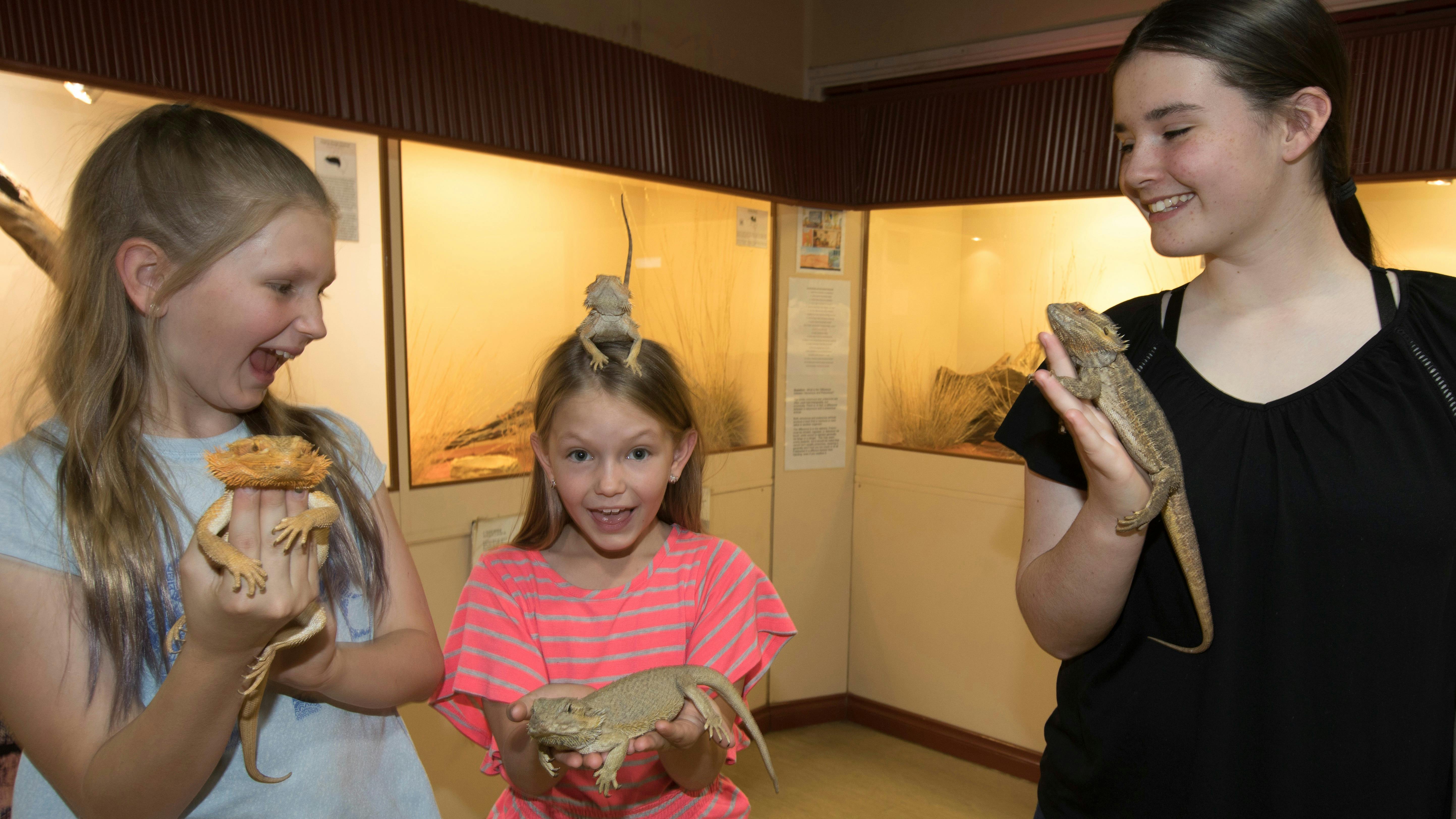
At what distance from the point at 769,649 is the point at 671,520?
1.27 ft

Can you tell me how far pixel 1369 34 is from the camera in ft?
10.8

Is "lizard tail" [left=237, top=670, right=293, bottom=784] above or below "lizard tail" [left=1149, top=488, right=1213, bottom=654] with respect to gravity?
below

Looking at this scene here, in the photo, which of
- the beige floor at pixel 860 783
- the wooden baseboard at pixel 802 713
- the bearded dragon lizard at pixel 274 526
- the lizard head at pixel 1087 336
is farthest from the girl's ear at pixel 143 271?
the wooden baseboard at pixel 802 713

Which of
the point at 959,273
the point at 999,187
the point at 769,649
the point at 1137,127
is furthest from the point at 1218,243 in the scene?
the point at 959,273

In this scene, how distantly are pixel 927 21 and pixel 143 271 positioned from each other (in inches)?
161

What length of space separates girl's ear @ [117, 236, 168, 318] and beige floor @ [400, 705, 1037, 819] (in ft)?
8.96

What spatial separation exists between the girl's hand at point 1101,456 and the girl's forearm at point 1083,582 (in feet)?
0.11

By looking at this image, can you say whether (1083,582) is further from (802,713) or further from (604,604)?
(802,713)

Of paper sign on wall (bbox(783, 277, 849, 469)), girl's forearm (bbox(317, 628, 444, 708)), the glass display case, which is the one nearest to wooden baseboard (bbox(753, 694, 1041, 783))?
paper sign on wall (bbox(783, 277, 849, 469))

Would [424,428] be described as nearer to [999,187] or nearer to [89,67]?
[89,67]

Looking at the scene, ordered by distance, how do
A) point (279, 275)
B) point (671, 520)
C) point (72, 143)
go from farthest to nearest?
1. point (72, 143)
2. point (671, 520)
3. point (279, 275)

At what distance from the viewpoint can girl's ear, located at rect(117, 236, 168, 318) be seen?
48.3 inches

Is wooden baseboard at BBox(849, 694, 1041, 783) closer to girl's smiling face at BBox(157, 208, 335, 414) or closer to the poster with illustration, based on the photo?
the poster with illustration

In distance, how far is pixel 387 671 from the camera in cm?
142
